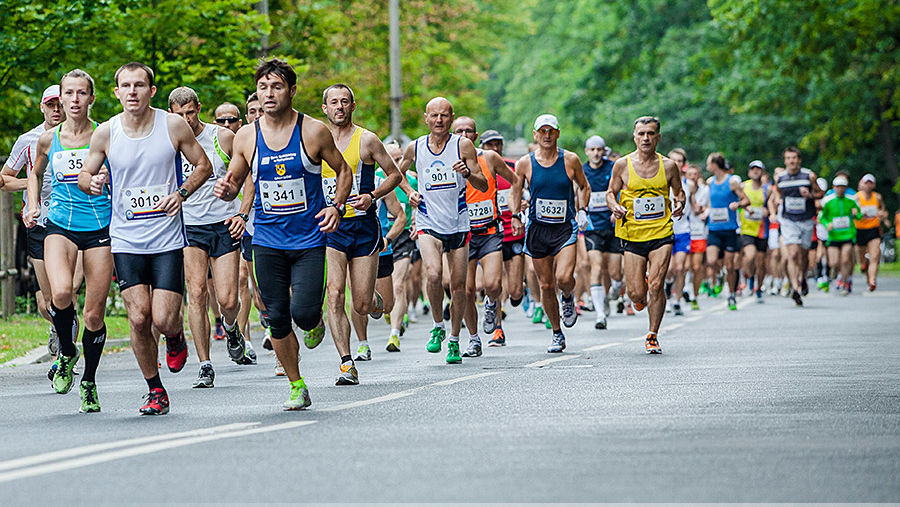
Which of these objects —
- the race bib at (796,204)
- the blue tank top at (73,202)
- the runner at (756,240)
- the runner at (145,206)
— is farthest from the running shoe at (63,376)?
the race bib at (796,204)

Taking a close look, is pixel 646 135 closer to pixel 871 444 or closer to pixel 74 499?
pixel 871 444

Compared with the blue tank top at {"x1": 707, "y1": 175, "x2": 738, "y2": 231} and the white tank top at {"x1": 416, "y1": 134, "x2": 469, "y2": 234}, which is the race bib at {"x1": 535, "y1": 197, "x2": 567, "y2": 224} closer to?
the white tank top at {"x1": 416, "y1": 134, "x2": 469, "y2": 234}

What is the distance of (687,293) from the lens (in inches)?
979

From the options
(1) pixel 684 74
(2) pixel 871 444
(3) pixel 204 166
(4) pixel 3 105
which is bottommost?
(2) pixel 871 444

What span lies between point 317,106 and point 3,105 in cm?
1033

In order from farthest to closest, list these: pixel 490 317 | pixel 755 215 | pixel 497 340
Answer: pixel 755 215 → pixel 497 340 → pixel 490 317

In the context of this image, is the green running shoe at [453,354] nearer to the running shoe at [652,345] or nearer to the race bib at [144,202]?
the running shoe at [652,345]

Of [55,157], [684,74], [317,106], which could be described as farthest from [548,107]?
[55,157]

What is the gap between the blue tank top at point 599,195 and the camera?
68.7ft

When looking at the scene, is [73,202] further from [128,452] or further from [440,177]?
[440,177]

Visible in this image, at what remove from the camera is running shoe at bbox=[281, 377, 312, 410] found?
10.0 metres

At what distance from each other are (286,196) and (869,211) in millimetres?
23363

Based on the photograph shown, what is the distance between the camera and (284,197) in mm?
10031

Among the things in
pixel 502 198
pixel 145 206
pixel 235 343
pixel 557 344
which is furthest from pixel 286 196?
pixel 502 198
